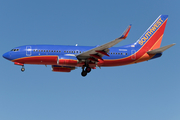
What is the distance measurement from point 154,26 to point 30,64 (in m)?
20.9

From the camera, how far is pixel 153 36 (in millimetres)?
50156

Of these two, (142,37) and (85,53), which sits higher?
(142,37)

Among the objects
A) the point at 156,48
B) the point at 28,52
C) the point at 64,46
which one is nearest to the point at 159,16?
the point at 156,48

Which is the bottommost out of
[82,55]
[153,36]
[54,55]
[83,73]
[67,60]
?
[83,73]

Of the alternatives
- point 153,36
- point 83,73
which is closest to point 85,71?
point 83,73

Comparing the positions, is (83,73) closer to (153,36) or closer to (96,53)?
(96,53)

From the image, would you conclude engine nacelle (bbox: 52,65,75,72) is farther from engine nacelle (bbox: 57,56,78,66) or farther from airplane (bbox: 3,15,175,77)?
engine nacelle (bbox: 57,56,78,66)

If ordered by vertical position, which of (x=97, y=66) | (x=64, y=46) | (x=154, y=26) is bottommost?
(x=97, y=66)

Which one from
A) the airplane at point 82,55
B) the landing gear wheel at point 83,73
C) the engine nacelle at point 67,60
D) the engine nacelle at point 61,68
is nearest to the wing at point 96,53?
the airplane at point 82,55

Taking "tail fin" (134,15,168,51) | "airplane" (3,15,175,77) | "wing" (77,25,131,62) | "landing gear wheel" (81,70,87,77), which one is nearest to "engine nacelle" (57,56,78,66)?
"airplane" (3,15,175,77)

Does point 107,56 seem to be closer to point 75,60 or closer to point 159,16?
point 75,60

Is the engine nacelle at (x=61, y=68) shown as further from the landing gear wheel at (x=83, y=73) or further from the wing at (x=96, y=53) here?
the wing at (x=96, y=53)

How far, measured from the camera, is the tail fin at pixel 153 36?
4894 centimetres

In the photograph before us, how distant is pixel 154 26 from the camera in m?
51.1
